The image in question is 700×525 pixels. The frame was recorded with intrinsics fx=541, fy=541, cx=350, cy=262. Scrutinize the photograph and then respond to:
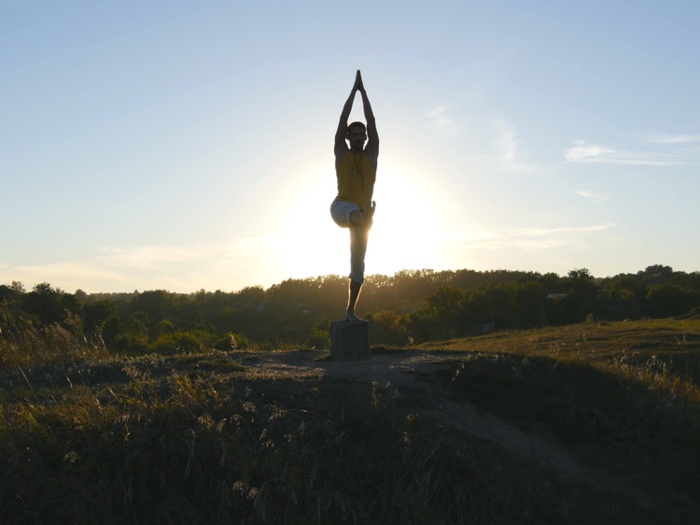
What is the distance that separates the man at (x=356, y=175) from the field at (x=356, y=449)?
194 cm

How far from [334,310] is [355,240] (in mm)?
25390

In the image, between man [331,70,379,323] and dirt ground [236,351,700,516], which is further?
man [331,70,379,323]

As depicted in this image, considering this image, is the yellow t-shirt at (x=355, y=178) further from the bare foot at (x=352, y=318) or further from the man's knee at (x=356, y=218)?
the bare foot at (x=352, y=318)

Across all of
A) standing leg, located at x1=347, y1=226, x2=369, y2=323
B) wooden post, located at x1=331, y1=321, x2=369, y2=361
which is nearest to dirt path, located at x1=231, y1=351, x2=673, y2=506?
wooden post, located at x1=331, y1=321, x2=369, y2=361

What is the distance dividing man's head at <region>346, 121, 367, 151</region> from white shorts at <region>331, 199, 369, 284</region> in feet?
2.43

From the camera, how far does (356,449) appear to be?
356 centimetres

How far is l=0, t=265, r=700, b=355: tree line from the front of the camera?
60.5 ft

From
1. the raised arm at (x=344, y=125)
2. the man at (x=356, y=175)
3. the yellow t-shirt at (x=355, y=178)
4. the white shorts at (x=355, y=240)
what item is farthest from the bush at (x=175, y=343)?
the raised arm at (x=344, y=125)

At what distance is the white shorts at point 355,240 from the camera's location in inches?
271

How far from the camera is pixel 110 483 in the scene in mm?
3014

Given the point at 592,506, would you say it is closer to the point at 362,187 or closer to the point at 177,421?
the point at 177,421

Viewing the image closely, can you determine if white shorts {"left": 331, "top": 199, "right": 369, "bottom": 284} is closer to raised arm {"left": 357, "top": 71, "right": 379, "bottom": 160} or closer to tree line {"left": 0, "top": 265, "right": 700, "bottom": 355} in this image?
raised arm {"left": 357, "top": 71, "right": 379, "bottom": 160}

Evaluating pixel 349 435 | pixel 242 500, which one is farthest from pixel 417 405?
pixel 242 500

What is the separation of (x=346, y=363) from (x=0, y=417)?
3730mm
